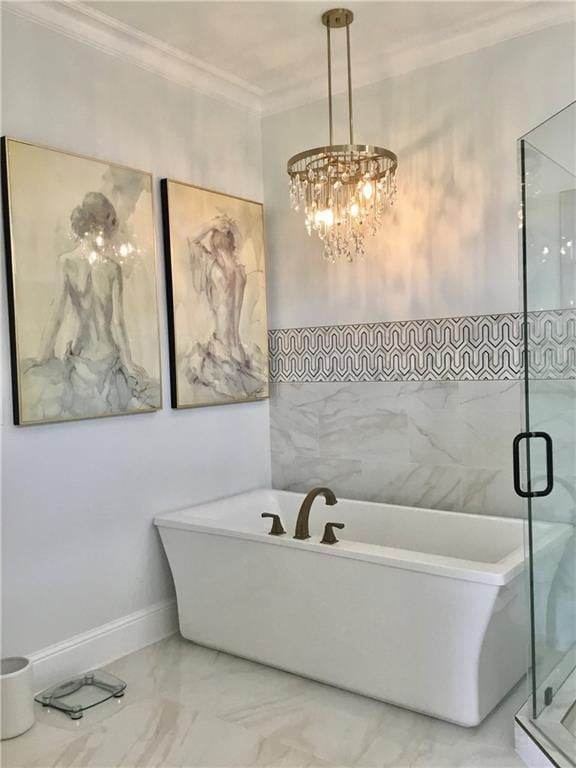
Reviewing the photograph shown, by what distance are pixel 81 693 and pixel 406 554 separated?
56.3 inches

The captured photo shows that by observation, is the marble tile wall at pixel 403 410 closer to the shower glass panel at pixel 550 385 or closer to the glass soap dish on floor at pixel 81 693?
the shower glass panel at pixel 550 385

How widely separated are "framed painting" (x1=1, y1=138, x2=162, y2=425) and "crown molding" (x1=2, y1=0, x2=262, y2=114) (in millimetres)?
535

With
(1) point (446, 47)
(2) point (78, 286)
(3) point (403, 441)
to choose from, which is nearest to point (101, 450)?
(2) point (78, 286)

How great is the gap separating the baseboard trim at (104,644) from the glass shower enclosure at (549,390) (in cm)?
174

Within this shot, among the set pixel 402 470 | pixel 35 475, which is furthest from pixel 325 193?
pixel 35 475

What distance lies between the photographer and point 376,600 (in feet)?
8.27

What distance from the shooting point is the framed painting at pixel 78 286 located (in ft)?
8.74

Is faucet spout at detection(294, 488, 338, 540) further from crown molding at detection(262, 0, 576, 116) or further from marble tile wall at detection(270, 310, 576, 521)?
crown molding at detection(262, 0, 576, 116)

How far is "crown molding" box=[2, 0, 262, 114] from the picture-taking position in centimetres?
277

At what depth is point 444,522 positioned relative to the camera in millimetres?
3088

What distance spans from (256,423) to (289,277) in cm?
84

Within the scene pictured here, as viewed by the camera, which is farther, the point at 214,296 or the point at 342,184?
the point at 214,296

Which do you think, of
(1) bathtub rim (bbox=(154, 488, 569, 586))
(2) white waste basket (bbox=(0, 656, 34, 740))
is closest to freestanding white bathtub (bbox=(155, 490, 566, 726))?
(1) bathtub rim (bbox=(154, 488, 569, 586))

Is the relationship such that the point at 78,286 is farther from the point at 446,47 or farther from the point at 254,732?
the point at 446,47
